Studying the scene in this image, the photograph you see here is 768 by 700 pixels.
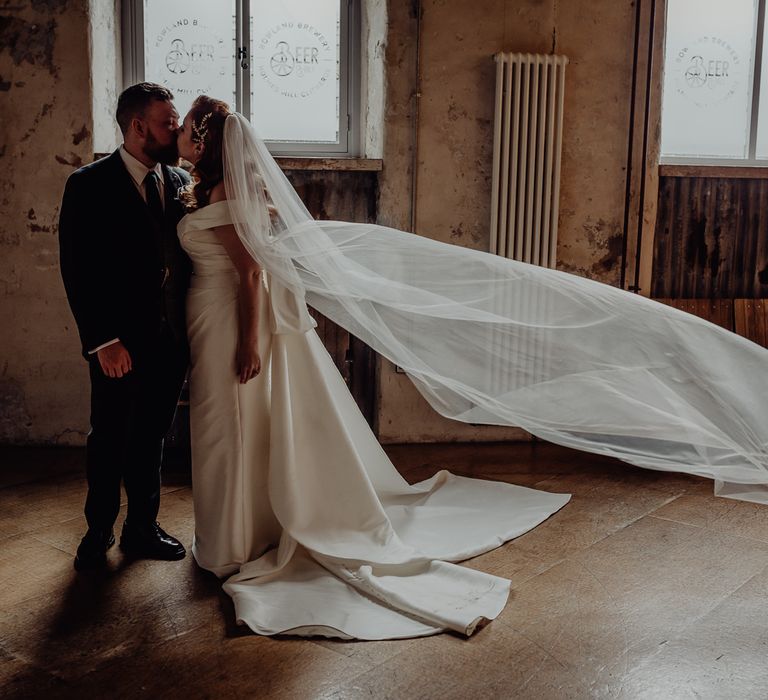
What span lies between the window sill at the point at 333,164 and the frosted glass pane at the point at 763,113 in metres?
2.45

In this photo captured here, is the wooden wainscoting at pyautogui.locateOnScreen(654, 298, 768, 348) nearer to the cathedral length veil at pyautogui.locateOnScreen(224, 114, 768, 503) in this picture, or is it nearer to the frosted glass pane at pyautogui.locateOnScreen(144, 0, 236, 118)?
the cathedral length veil at pyautogui.locateOnScreen(224, 114, 768, 503)

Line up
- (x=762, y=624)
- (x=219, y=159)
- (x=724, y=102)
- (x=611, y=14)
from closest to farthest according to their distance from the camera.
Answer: (x=762, y=624) → (x=219, y=159) → (x=611, y=14) → (x=724, y=102)

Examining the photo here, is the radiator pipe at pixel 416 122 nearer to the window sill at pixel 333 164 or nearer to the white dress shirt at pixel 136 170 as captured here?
the window sill at pixel 333 164

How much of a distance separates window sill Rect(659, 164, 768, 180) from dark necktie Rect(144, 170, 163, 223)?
10.1 ft

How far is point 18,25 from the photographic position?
4207mm

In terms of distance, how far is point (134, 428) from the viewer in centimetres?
302

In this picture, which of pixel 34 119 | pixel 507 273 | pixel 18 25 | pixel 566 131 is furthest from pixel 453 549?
pixel 18 25

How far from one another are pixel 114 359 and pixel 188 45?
2526mm

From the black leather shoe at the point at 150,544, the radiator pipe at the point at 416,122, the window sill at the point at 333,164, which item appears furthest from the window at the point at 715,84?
the black leather shoe at the point at 150,544

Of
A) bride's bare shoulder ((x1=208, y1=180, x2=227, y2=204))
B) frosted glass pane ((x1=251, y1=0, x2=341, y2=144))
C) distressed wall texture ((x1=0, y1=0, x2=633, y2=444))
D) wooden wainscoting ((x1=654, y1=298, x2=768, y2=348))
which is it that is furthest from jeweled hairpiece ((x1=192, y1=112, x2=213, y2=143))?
wooden wainscoting ((x1=654, y1=298, x2=768, y2=348))

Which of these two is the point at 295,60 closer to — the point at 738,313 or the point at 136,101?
the point at 136,101

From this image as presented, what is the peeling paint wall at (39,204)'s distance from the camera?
13.9ft

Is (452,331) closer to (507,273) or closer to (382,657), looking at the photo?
(507,273)

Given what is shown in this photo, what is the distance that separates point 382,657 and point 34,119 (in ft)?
11.2
